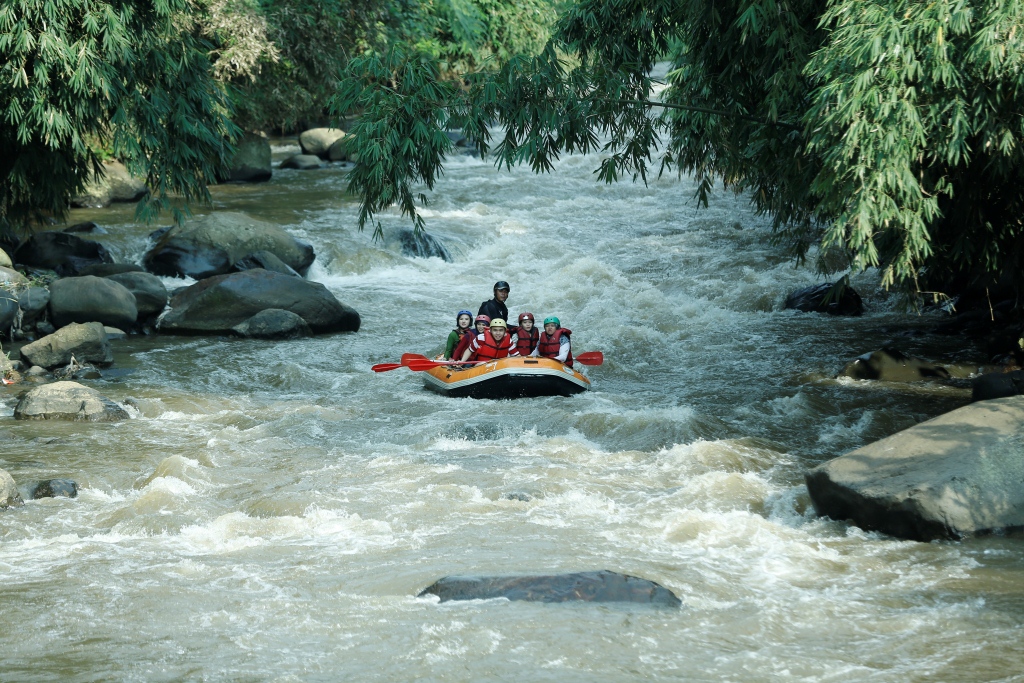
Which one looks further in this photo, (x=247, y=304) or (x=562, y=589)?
(x=247, y=304)

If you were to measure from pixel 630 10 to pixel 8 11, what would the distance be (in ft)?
19.9

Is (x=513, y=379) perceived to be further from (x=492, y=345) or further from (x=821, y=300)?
(x=821, y=300)

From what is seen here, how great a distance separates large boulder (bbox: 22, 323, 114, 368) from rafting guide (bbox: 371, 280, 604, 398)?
3.19m

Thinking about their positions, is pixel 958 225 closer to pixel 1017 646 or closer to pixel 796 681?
pixel 1017 646

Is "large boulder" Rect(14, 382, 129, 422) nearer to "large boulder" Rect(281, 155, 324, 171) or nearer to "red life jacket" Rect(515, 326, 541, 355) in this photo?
"red life jacket" Rect(515, 326, 541, 355)

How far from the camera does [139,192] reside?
2098cm

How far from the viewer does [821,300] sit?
48.3 feet

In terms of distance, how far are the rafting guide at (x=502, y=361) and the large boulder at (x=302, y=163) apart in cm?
1497

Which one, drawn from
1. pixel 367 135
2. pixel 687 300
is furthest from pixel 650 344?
pixel 367 135

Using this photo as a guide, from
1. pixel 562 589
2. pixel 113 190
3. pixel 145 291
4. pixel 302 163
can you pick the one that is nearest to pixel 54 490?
pixel 562 589

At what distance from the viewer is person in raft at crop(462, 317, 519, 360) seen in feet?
37.7

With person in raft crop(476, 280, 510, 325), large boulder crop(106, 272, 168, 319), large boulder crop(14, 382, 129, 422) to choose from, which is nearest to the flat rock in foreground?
large boulder crop(14, 382, 129, 422)

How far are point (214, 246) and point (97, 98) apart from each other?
4.65 meters

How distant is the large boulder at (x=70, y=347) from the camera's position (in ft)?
38.3
